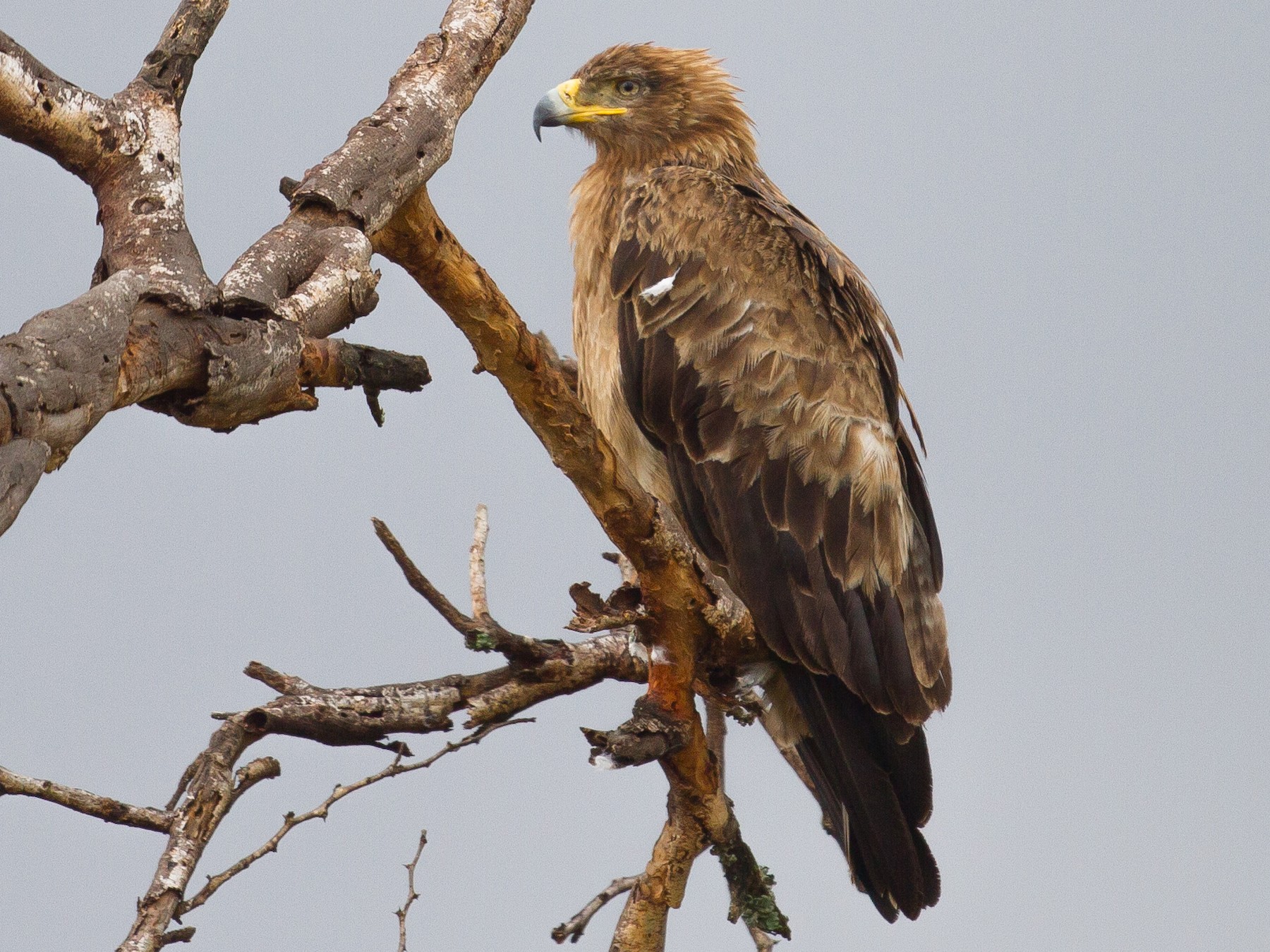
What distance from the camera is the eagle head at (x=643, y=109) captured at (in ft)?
18.2

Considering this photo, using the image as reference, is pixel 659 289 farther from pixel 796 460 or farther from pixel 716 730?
pixel 716 730

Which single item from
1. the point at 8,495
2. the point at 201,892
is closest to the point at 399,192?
the point at 8,495

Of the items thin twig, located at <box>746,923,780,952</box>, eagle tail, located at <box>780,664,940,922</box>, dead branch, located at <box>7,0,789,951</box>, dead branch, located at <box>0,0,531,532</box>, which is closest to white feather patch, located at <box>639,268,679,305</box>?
dead branch, located at <box>7,0,789,951</box>

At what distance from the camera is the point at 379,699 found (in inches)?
152

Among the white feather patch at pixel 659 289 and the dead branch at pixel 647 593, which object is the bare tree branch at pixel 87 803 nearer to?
the dead branch at pixel 647 593

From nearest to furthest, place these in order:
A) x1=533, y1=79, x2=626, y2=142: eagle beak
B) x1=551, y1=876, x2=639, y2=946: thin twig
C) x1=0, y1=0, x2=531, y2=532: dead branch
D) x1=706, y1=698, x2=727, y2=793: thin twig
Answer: x1=0, y1=0, x2=531, y2=532: dead branch, x1=551, y1=876, x2=639, y2=946: thin twig, x1=706, y1=698, x2=727, y2=793: thin twig, x1=533, y1=79, x2=626, y2=142: eagle beak

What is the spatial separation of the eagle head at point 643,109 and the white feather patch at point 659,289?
0.93 meters

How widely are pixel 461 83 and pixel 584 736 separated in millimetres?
1912

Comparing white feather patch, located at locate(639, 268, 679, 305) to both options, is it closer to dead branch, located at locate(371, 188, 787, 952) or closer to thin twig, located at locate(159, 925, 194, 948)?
dead branch, located at locate(371, 188, 787, 952)

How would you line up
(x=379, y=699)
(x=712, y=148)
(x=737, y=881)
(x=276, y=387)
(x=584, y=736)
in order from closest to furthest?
(x=276, y=387) < (x=584, y=736) < (x=379, y=699) < (x=737, y=881) < (x=712, y=148)

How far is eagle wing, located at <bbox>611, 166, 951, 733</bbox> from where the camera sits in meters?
4.59

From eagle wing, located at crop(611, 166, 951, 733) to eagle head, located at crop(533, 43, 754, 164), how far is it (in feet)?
2.24

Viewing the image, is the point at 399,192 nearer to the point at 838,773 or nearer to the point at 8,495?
the point at 8,495

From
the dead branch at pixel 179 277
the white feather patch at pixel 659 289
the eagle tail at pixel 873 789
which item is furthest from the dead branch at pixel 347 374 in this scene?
the white feather patch at pixel 659 289
